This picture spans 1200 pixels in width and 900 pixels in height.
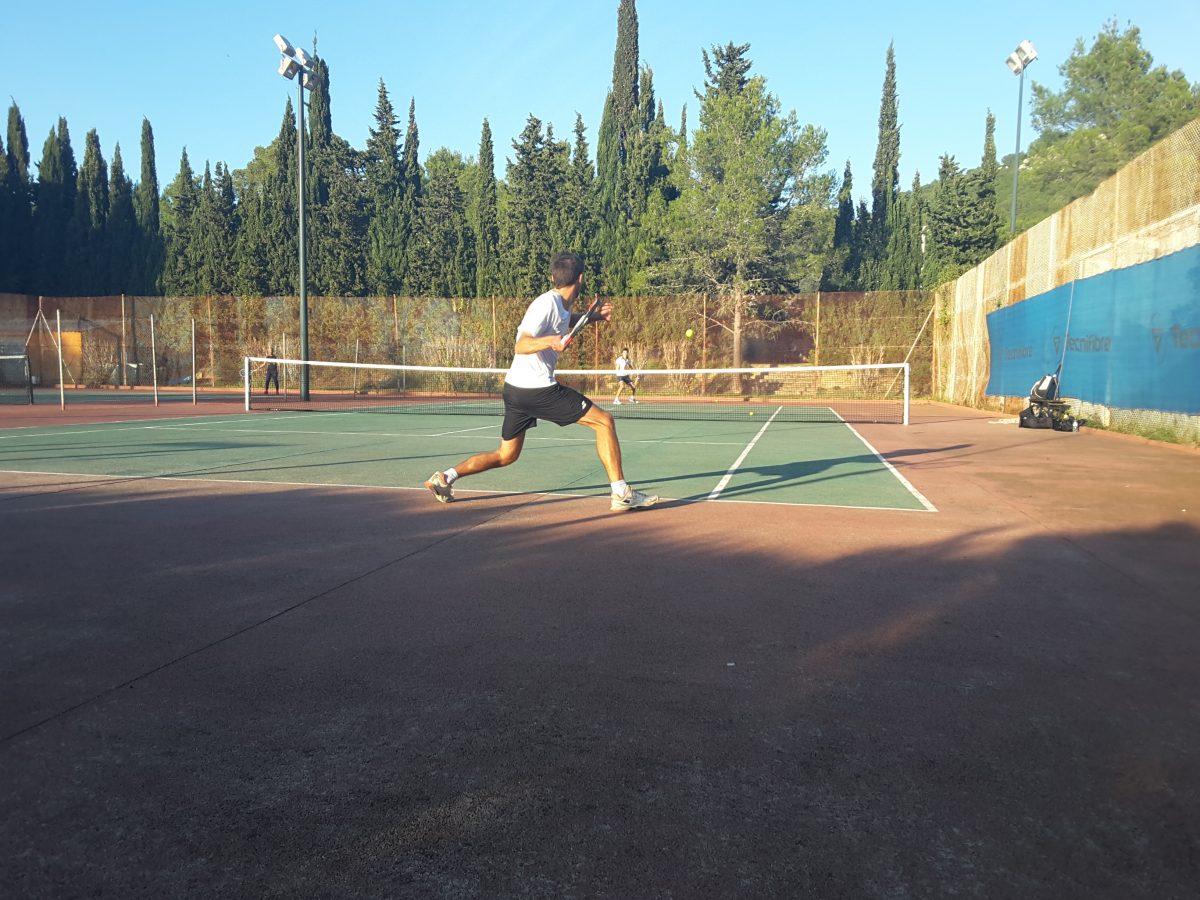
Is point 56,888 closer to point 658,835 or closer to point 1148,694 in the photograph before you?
point 658,835

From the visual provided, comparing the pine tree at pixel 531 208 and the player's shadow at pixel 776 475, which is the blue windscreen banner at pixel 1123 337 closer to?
the player's shadow at pixel 776 475

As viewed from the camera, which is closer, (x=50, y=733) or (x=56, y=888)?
(x=56, y=888)

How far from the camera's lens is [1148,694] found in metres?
2.99

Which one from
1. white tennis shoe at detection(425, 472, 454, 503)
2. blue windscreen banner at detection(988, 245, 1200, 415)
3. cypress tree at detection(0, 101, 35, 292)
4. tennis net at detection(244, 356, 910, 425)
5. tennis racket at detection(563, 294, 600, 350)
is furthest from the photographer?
cypress tree at detection(0, 101, 35, 292)

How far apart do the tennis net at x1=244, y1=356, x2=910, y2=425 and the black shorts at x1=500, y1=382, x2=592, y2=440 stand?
544 inches

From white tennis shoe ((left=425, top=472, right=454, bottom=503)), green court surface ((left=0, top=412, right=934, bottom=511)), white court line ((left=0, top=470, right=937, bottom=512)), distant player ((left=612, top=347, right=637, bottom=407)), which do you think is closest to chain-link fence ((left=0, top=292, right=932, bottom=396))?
distant player ((left=612, top=347, right=637, bottom=407))

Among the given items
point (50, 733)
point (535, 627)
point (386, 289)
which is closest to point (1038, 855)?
point (535, 627)

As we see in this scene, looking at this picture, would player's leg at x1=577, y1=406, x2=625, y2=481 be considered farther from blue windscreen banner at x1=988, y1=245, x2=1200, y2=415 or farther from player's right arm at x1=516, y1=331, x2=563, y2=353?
blue windscreen banner at x1=988, y1=245, x2=1200, y2=415

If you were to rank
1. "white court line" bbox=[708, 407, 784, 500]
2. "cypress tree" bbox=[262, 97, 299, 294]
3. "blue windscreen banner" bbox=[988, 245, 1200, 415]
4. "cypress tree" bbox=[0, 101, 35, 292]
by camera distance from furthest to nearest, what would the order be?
"cypress tree" bbox=[0, 101, 35, 292] < "cypress tree" bbox=[262, 97, 299, 294] < "blue windscreen banner" bbox=[988, 245, 1200, 415] < "white court line" bbox=[708, 407, 784, 500]

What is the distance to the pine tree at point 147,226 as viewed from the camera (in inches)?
1789

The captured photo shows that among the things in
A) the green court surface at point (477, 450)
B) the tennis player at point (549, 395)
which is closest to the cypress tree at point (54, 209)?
the green court surface at point (477, 450)

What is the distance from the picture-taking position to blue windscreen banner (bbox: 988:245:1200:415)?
37.6 feet

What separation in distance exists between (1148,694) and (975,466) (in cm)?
746

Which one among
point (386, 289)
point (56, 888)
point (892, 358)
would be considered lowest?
point (56, 888)
